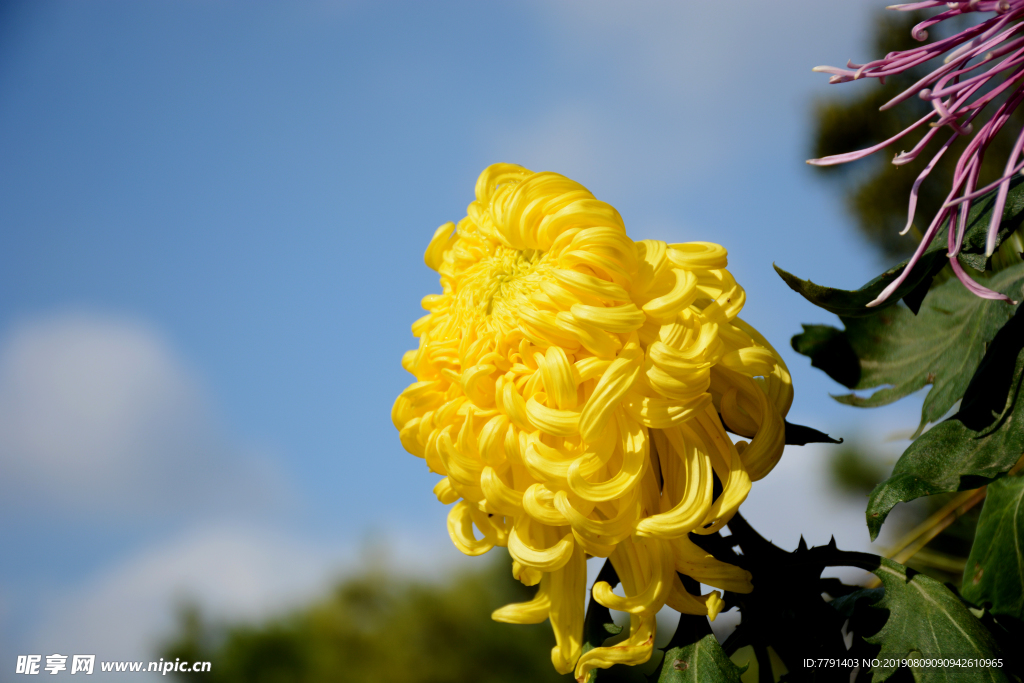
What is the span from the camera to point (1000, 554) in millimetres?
683

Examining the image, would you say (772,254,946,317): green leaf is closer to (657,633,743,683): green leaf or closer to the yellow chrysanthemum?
the yellow chrysanthemum

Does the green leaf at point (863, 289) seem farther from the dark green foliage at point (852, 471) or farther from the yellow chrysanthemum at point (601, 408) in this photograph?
the dark green foliage at point (852, 471)

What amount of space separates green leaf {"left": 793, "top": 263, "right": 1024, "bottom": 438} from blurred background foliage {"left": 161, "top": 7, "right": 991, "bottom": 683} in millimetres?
2130

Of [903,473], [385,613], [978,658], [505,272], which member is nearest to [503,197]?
[505,272]

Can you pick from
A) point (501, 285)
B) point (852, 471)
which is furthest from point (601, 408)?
point (852, 471)

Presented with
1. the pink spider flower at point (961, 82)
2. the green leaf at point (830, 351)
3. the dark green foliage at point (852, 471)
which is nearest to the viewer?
the pink spider flower at point (961, 82)

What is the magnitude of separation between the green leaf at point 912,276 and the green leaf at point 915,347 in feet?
0.76

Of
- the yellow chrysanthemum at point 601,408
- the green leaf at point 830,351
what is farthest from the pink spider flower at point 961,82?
the green leaf at point 830,351

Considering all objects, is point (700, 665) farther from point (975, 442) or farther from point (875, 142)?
point (875, 142)

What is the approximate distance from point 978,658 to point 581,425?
419 mm

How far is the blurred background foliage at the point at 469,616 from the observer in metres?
3.20

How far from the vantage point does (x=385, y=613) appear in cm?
365

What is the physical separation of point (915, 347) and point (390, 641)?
3.05m

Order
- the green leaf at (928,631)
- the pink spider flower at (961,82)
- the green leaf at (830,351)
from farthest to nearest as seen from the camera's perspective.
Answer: the green leaf at (830,351) → the green leaf at (928,631) → the pink spider flower at (961,82)
